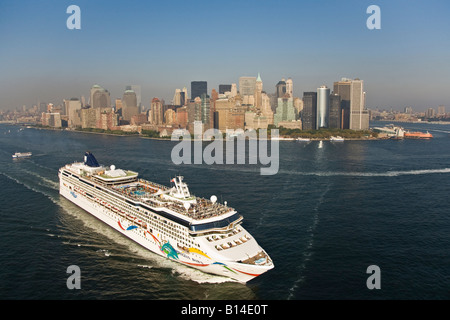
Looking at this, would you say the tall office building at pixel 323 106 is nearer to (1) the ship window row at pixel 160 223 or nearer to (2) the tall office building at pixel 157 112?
(2) the tall office building at pixel 157 112

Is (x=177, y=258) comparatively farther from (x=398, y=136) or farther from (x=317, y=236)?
(x=398, y=136)

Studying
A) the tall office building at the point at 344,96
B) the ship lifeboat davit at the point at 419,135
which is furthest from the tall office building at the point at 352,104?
the ship lifeboat davit at the point at 419,135

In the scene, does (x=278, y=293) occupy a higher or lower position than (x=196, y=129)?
lower

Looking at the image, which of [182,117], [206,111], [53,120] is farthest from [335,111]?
[53,120]

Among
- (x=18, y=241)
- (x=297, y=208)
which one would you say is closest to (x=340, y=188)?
(x=297, y=208)

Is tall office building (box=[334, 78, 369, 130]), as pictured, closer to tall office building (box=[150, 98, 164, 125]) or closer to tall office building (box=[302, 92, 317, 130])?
tall office building (box=[302, 92, 317, 130])

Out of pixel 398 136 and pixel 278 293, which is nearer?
pixel 278 293

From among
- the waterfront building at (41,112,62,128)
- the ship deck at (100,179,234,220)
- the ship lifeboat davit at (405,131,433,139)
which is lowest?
the ship deck at (100,179,234,220)

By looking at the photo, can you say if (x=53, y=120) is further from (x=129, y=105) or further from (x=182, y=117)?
(x=182, y=117)

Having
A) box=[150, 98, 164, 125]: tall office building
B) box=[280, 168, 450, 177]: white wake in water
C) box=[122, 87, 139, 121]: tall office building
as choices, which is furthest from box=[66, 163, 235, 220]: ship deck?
box=[122, 87, 139, 121]: tall office building
